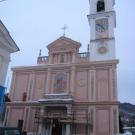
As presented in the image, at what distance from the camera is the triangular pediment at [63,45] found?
81.2ft

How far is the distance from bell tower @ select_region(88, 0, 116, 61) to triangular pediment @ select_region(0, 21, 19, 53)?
14.9m

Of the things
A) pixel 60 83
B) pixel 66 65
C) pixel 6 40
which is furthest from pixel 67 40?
pixel 6 40

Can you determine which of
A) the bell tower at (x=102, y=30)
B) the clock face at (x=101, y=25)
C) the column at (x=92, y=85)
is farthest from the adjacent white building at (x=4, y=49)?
the clock face at (x=101, y=25)

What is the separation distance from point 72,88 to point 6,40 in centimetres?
1418

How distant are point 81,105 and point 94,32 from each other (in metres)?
8.61

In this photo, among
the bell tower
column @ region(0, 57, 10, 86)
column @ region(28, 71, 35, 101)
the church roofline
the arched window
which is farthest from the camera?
the arched window

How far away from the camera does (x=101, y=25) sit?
82.5 feet

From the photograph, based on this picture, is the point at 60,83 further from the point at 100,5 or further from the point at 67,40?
the point at 100,5

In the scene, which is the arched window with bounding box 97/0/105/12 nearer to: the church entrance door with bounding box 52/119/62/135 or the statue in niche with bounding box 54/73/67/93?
the statue in niche with bounding box 54/73/67/93

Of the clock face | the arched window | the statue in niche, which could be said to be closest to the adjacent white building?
the statue in niche

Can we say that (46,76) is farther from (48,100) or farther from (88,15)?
(88,15)

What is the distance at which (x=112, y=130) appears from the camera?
19.7 metres

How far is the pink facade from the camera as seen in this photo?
20750 mm

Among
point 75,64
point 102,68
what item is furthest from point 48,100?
point 102,68
